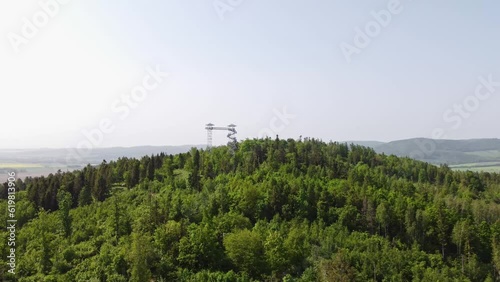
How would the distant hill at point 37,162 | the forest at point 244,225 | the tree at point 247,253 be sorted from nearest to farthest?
the forest at point 244,225
the tree at point 247,253
the distant hill at point 37,162

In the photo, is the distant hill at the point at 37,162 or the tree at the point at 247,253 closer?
the tree at the point at 247,253

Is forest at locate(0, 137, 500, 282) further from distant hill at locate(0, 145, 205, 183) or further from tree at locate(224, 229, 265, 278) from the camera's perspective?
distant hill at locate(0, 145, 205, 183)

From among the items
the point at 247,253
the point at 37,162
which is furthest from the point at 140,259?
the point at 37,162

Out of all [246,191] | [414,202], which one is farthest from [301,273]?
[414,202]

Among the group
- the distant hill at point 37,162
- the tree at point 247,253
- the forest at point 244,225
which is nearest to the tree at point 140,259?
the forest at point 244,225

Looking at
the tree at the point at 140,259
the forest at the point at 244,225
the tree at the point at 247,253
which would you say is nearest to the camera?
the tree at the point at 140,259

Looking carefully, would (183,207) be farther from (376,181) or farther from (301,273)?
(376,181)

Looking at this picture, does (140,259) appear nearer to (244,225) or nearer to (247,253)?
(247,253)

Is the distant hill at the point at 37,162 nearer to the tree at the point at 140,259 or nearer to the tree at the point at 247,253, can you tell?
the tree at the point at 140,259
